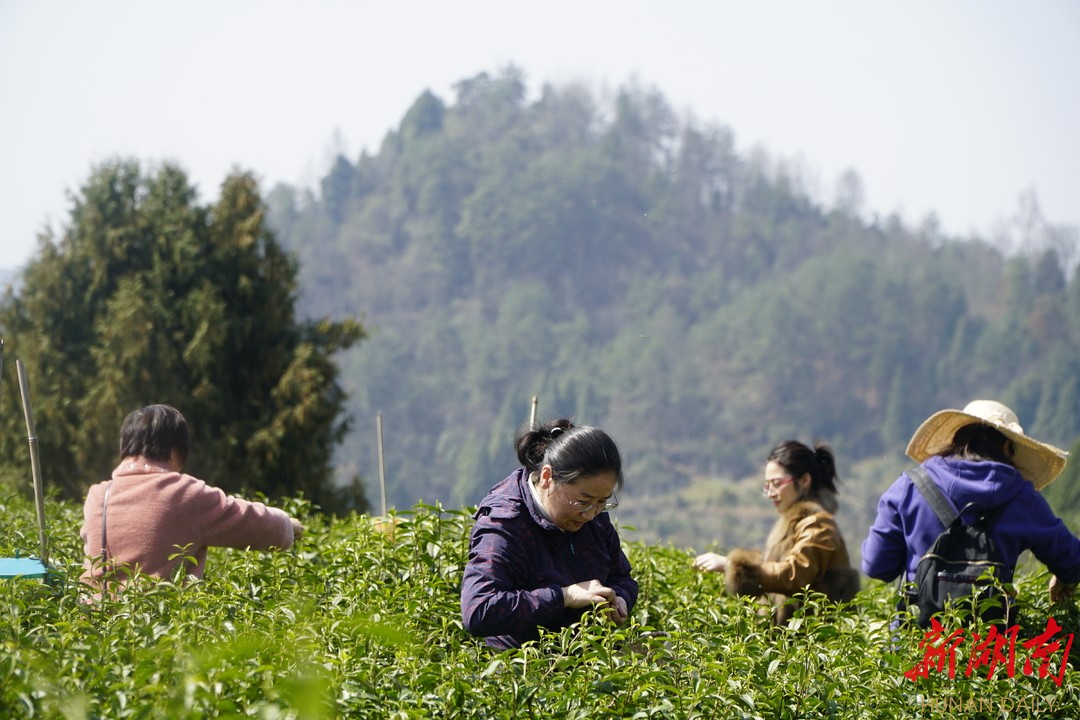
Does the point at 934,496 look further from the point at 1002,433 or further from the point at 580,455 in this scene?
the point at 580,455

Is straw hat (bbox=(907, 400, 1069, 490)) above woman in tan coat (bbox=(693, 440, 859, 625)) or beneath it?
above

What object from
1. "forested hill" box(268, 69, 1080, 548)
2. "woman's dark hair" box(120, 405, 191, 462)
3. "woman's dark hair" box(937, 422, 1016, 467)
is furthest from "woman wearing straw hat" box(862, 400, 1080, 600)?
"forested hill" box(268, 69, 1080, 548)

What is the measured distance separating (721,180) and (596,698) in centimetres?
13766

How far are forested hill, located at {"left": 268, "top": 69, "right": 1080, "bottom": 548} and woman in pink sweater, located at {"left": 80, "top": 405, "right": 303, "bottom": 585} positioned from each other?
78086 mm

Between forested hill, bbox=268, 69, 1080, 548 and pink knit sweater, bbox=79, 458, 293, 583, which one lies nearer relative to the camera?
pink knit sweater, bbox=79, 458, 293, 583

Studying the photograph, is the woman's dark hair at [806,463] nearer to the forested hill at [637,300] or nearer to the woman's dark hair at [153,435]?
the woman's dark hair at [153,435]

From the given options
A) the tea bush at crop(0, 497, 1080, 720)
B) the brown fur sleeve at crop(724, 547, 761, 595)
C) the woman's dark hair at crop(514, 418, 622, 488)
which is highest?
the woman's dark hair at crop(514, 418, 622, 488)

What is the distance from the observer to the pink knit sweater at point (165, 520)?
3736 mm

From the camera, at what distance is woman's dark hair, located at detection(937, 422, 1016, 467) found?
4.18 meters

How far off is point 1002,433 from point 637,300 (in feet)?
380

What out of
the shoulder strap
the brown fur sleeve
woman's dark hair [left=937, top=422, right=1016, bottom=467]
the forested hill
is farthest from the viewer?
the forested hill

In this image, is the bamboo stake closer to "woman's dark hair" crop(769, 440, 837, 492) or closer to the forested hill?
"woman's dark hair" crop(769, 440, 837, 492)

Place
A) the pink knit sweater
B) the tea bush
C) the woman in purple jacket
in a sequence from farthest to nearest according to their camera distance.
A: the pink knit sweater
the woman in purple jacket
the tea bush

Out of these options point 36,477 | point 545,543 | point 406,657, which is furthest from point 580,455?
point 36,477
